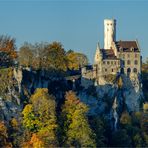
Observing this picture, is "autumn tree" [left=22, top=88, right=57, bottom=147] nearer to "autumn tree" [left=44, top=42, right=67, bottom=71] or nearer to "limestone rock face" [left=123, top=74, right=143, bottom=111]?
"autumn tree" [left=44, top=42, right=67, bottom=71]

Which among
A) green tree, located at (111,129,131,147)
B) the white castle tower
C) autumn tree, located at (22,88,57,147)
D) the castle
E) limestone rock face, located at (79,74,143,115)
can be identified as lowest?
green tree, located at (111,129,131,147)

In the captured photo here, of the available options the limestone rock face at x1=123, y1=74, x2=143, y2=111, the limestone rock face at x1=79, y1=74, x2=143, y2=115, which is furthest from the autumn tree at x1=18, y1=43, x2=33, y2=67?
the limestone rock face at x1=123, y1=74, x2=143, y2=111

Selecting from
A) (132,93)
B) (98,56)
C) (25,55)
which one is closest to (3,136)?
(25,55)

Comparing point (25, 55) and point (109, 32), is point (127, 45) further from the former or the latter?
point (25, 55)

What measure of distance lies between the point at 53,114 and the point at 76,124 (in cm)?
269

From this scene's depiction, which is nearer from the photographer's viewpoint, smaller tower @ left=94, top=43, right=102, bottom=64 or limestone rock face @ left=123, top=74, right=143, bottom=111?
smaller tower @ left=94, top=43, right=102, bottom=64

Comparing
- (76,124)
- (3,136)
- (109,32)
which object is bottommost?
(3,136)

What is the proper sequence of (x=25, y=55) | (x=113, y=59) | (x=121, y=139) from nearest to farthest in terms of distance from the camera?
(x=121, y=139)
(x=25, y=55)
(x=113, y=59)

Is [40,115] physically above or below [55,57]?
below

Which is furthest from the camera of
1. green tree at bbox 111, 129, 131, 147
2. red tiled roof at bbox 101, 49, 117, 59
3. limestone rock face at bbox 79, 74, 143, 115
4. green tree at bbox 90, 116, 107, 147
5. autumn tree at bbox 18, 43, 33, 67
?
red tiled roof at bbox 101, 49, 117, 59

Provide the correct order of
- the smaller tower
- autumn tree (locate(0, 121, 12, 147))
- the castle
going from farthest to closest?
1. the smaller tower
2. the castle
3. autumn tree (locate(0, 121, 12, 147))

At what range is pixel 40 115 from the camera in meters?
142

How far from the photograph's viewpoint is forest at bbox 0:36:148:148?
139750 mm

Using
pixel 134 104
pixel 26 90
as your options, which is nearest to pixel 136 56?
pixel 134 104
